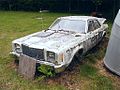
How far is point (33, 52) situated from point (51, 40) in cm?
86

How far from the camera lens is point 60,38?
9.08 meters

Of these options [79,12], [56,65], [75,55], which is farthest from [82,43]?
[79,12]

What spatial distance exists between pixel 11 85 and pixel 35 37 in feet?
6.31

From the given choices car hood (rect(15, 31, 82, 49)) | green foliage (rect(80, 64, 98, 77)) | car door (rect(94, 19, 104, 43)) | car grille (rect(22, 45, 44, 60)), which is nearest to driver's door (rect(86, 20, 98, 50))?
car door (rect(94, 19, 104, 43))

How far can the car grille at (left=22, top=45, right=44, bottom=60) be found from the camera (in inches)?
320

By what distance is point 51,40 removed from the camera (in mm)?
Result: 8867

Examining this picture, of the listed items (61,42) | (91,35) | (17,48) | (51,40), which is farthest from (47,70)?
(91,35)

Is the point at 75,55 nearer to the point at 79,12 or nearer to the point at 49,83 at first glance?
the point at 49,83

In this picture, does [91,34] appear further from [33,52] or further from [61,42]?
[33,52]

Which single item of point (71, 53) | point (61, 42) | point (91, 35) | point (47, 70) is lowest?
point (47, 70)

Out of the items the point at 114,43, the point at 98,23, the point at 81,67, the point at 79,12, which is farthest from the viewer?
the point at 79,12

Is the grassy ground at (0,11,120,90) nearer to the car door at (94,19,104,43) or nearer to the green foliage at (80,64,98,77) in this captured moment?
the green foliage at (80,64,98,77)

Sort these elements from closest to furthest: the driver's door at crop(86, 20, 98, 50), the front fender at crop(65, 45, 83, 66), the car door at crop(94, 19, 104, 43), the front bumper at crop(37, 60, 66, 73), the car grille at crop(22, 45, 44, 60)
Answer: the front bumper at crop(37, 60, 66, 73), the car grille at crop(22, 45, 44, 60), the front fender at crop(65, 45, 83, 66), the driver's door at crop(86, 20, 98, 50), the car door at crop(94, 19, 104, 43)

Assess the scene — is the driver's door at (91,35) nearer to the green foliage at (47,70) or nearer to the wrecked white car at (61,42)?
the wrecked white car at (61,42)
